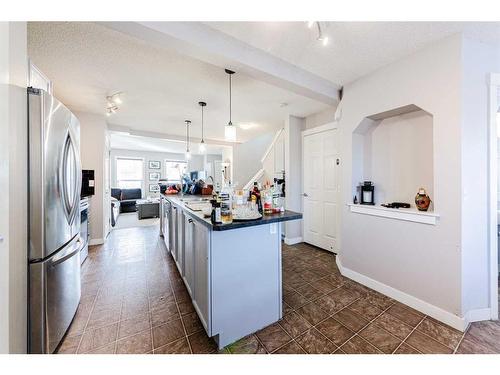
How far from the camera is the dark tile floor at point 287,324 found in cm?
146

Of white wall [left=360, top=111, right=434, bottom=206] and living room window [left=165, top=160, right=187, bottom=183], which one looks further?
living room window [left=165, top=160, right=187, bottom=183]

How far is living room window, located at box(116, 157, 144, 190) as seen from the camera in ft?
27.4

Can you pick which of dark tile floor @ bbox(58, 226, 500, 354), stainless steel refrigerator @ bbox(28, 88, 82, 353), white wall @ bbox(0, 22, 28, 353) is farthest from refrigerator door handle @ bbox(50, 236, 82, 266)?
dark tile floor @ bbox(58, 226, 500, 354)

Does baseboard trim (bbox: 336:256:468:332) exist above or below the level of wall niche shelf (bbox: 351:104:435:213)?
below

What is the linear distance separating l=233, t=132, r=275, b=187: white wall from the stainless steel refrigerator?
5321 millimetres

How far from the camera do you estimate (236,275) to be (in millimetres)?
1544

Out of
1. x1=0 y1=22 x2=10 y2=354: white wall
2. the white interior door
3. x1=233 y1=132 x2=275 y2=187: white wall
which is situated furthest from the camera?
x1=233 y1=132 x2=275 y2=187: white wall

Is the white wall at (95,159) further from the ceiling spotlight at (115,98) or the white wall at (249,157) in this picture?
the white wall at (249,157)

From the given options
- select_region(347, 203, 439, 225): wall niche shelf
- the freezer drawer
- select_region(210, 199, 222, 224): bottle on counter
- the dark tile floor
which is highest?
select_region(210, 199, 222, 224): bottle on counter

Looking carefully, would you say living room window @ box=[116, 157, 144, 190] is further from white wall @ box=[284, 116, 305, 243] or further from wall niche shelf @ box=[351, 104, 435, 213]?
wall niche shelf @ box=[351, 104, 435, 213]

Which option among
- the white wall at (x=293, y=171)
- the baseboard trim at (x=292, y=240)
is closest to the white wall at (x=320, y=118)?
the white wall at (x=293, y=171)

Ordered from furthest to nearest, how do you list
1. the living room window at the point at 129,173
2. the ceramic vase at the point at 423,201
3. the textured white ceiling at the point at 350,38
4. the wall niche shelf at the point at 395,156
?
the living room window at the point at 129,173 < the wall niche shelf at the point at 395,156 < the ceramic vase at the point at 423,201 < the textured white ceiling at the point at 350,38

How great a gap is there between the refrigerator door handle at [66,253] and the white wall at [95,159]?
2.50 metres
